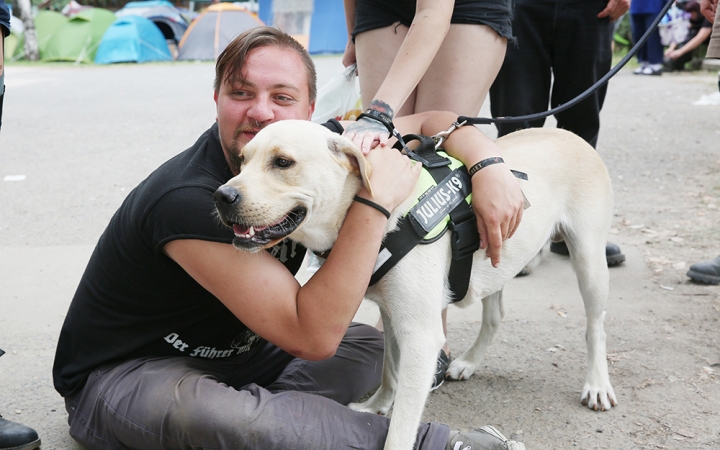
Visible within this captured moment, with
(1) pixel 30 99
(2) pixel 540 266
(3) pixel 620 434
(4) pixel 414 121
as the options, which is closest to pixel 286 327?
(4) pixel 414 121

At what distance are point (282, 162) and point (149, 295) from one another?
712 millimetres

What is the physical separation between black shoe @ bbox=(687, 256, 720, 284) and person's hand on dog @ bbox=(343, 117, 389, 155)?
8.69 feet

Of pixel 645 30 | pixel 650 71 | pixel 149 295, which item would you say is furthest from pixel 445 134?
pixel 650 71

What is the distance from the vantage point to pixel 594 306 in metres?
3.03

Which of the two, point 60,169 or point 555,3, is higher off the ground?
point 555,3

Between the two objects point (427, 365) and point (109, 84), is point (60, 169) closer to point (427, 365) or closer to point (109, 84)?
point (427, 365)

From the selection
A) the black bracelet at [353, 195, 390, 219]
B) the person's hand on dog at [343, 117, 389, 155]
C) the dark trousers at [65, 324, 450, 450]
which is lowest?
the dark trousers at [65, 324, 450, 450]

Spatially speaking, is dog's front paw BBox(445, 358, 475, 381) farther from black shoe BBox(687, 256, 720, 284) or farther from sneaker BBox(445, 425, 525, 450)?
black shoe BBox(687, 256, 720, 284)

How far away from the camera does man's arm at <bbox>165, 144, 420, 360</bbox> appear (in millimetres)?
2201

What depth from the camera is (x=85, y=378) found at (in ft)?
8.37

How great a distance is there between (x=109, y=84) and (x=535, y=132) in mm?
12691

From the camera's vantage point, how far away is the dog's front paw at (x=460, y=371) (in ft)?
10.6

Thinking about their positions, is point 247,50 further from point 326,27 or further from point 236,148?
point 326,27

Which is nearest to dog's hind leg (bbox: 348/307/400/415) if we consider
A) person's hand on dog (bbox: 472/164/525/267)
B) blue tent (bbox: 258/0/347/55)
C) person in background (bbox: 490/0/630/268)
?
person's hand on dog (bbox: 472/164/525/267)
